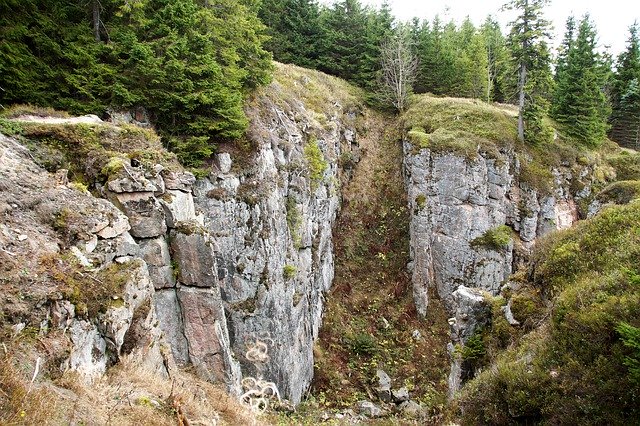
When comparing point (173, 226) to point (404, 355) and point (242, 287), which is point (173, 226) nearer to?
point (242, 287)

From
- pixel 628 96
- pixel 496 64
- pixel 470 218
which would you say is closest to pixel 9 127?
pixel 470 218

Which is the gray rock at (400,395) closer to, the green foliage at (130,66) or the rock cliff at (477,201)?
the rock cliff at (477,201)

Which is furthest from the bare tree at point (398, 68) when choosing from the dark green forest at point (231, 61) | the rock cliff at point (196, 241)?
the rock cliff at point (196, 241)

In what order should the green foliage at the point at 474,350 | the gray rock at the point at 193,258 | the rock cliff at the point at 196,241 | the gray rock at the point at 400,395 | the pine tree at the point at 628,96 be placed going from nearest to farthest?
the rock cliff at the point at 196,241 < the gray rock at the point at 193,258 < the green foliage at the point at 474,350 < the gray rock at the point at 400,395 < the pine tree at the point at 628,96

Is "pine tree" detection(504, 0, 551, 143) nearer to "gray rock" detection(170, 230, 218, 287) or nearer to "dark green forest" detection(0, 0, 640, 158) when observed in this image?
"dark green forest" detection(0, 0, 640, 158)

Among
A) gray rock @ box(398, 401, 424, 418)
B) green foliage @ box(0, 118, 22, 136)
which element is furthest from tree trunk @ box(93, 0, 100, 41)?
gray rock @ box(398, 401, 424, 418)

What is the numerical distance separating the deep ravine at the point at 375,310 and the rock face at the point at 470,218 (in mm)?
1396

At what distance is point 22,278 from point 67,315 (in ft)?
3.16

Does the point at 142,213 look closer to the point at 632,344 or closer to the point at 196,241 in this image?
the point at 196,241

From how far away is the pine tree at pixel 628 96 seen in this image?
3956 cm

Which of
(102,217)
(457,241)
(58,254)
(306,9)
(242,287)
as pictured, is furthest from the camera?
(306,9)

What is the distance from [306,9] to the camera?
3947cm

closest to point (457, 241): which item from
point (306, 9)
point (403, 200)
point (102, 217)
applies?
point (403, 200)

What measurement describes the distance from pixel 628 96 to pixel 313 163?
36.8 meters
